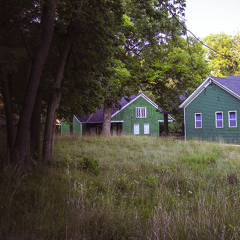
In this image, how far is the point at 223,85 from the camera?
25016mm

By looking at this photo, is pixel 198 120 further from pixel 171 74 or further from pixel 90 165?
pixel 90 165

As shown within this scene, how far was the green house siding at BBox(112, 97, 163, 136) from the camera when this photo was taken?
40.0 metres

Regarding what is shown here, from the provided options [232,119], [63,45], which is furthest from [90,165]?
[232,119]

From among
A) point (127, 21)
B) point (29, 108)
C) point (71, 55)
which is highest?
point (127, 21)

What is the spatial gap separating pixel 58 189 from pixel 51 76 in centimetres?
686

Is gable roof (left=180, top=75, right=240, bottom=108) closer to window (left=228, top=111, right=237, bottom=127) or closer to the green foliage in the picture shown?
window (left=228, top=111, right=237, bottom=127)

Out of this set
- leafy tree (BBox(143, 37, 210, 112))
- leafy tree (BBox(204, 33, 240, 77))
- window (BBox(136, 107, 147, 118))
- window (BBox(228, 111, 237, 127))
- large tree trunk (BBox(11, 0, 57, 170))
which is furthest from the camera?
leafy tree (BBox(204, 33, 240, 77))

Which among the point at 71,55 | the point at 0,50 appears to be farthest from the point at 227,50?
the point at 0,50

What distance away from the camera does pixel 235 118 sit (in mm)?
24578

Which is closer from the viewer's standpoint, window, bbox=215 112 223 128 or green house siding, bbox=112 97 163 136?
window, bbox=215 112 223 128

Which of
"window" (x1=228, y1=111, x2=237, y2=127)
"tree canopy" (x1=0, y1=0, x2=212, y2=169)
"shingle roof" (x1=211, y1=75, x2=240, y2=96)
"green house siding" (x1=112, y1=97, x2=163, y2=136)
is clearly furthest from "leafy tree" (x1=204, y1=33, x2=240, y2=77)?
"tree canopy" (x1=0, y1=0, x2=212, y2=169)

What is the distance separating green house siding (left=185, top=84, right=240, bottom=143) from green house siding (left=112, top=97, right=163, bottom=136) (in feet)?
37.0

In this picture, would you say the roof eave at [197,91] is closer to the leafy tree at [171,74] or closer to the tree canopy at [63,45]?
the leafy tree at [171,74]

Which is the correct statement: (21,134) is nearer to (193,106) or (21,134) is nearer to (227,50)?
(193,106)
